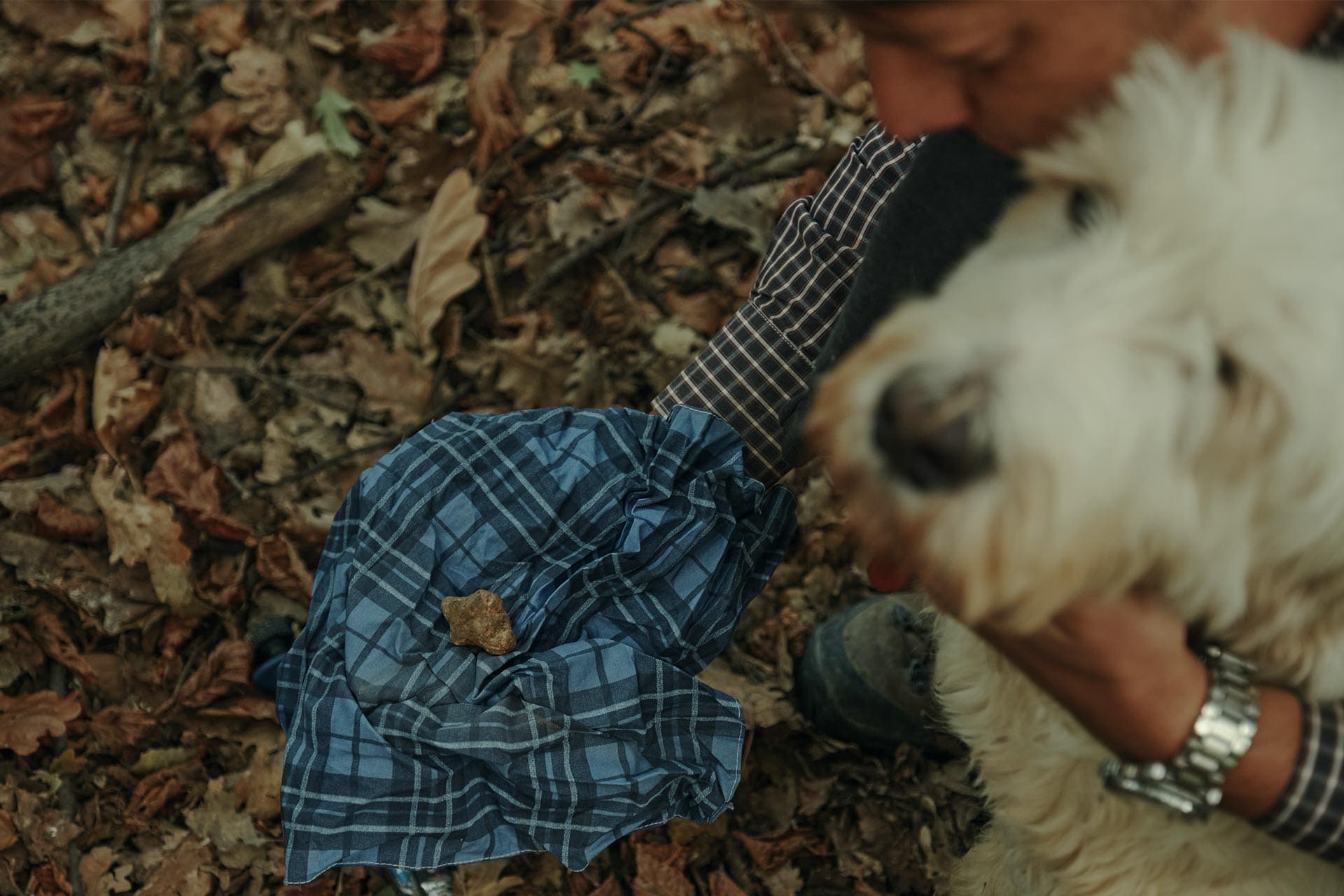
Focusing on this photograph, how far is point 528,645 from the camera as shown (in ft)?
5.96

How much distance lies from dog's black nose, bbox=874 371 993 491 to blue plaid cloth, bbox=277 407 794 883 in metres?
0.87

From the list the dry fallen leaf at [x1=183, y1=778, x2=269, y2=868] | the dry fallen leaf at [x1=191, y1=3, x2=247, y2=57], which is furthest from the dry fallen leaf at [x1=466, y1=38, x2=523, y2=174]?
the dry fallen leaf at [x1=183, y1=778, x2=269, y2=868]

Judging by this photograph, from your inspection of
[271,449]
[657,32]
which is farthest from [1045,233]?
[657,32]

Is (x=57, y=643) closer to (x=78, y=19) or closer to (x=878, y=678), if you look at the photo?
(x=878, y=678)

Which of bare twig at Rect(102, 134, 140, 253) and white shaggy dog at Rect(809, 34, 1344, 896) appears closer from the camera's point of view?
white shaggy dog at Rect(809, 34, 1344, 896)

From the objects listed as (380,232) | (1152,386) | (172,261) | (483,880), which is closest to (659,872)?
(483,880)

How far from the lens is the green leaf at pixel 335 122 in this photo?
3.16 meters

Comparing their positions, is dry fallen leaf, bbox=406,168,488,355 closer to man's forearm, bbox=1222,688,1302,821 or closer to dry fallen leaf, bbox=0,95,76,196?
dry fallen leaf, bbox=0,95,76,196

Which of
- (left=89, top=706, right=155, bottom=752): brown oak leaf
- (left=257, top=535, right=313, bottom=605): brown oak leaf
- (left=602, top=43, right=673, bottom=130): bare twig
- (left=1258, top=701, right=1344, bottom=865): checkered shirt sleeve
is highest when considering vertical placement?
(left=602, top=43, right=673, bottom=130): bare twig

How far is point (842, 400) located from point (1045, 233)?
0.37 metres

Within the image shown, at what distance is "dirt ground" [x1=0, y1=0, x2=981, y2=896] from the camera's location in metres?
2.43

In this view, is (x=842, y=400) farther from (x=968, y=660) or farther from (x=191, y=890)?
(x=191, y=890)

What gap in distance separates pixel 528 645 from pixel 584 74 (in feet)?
7.99

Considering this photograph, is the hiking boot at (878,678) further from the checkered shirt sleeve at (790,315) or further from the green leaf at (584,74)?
the green leaf at (584,74)
